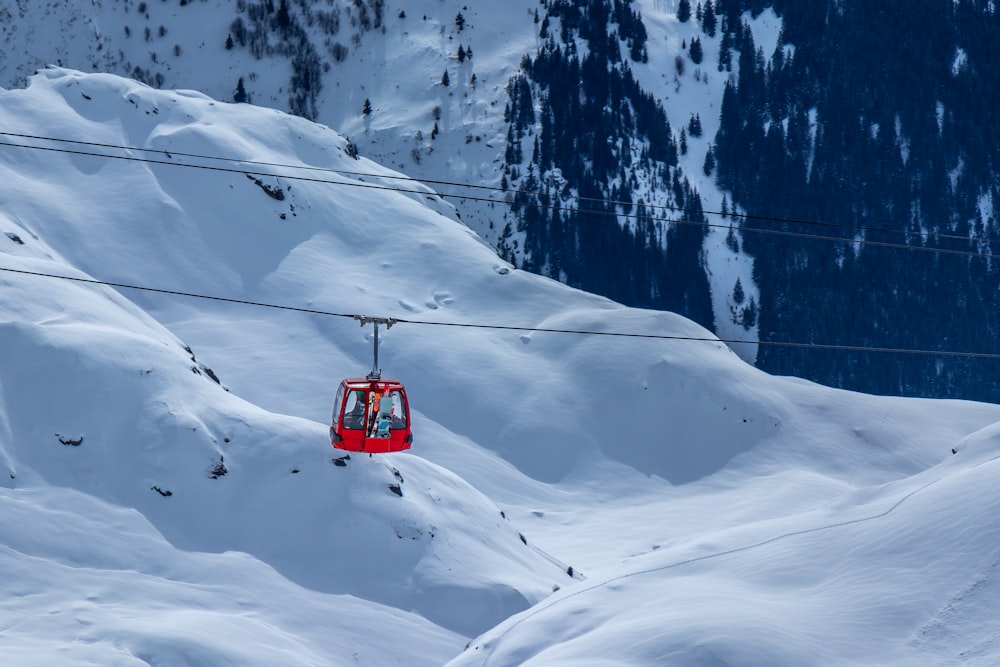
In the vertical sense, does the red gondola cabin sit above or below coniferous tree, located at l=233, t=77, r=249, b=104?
below

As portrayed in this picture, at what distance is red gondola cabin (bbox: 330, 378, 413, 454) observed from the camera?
22453 millimetres

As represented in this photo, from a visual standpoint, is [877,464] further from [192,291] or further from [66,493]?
[66,493]

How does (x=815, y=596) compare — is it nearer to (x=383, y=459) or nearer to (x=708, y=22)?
(x=383, y=459)

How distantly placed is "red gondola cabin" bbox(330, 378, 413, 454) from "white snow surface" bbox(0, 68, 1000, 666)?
4838mm

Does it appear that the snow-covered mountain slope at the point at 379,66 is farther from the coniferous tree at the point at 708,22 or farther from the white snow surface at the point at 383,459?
the white snow surface at the point at 383,459

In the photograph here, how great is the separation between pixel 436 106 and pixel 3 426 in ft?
252

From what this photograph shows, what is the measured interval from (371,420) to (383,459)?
43.2ft

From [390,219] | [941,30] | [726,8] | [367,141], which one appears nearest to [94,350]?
[390,219]

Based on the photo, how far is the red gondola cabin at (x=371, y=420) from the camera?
73.7 feet

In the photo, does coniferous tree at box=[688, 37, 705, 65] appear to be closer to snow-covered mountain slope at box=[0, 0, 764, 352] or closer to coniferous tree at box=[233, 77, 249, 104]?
snow-covered mountain slope at box=[0, 0, 764, 352]

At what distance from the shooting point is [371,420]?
22625mm

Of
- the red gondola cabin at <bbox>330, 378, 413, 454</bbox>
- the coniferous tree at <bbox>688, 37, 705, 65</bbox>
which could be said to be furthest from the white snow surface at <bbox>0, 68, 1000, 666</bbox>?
the coniferous tree at <bbox>688, 37, 705, 65</bbox>

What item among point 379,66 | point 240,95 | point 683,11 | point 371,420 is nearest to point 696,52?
point 683,11

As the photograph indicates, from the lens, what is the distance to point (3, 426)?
105 feet
